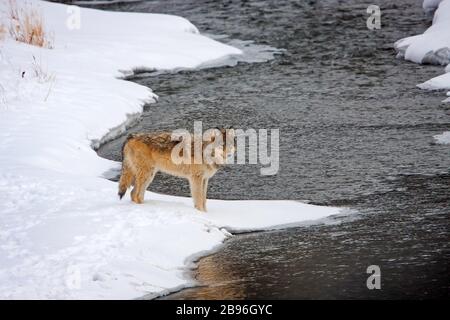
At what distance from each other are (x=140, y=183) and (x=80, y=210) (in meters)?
0.87

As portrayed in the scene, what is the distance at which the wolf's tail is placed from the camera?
36.3 ft

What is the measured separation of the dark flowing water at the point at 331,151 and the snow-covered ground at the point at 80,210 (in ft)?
1.49

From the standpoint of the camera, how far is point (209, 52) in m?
24.3

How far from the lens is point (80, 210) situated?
10.8 metres

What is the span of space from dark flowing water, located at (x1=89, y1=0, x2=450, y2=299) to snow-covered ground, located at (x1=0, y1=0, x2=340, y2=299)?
17.9 inches

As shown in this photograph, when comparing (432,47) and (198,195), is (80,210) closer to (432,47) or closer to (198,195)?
(198,195)

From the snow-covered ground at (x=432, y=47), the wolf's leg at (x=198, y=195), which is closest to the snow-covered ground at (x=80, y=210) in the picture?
the wolf's leg at (x=198, y=195)

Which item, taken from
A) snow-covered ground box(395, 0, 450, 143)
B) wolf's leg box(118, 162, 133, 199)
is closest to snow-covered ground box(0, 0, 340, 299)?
wolf's leg box(118, 162, 133, 199)

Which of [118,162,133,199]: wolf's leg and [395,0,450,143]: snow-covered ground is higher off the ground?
[118,162,133,199]: wolf's leg

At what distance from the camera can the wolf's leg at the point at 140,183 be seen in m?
11.1

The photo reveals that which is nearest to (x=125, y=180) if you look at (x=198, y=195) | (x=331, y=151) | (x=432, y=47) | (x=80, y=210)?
(x=80, y=210)

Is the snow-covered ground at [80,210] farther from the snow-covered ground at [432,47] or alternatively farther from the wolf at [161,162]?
the snow-covered ground at [432,47]

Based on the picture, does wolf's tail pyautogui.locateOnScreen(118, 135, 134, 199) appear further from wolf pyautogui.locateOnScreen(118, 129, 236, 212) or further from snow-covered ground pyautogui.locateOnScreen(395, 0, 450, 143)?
snow-covered ground pyautogui.locateOnScreen(395, 0, 450, 143)

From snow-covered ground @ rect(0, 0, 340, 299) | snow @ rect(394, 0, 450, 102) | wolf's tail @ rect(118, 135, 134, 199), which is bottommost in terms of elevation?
snow @ rect(394, 0, 450, 102)
